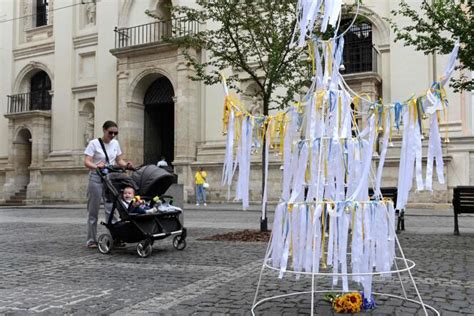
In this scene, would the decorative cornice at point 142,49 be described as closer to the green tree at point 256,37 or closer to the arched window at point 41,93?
the arched window at point 41,93

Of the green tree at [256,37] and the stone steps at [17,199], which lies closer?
the green tree at [256,37]

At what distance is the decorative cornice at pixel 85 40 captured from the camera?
28391 mm

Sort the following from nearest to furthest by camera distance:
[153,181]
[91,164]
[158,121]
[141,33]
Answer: [153,181], [91,164], [141,33], [158,121]

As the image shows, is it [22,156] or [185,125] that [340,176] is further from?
[22,156]

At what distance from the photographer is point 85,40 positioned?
1133 inches

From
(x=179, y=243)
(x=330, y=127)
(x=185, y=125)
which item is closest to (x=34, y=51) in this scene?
(x=185, y=125)

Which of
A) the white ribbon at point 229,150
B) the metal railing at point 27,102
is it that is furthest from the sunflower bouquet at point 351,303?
the metal railing at point 27,102

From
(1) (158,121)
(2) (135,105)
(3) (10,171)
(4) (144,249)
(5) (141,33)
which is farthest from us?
(3) (10,171)

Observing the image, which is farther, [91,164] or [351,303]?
[91,164]

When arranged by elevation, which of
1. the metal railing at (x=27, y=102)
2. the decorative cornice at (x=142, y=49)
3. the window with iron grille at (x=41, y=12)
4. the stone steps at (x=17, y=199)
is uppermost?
the window with iron grille at (x=41, y=12)

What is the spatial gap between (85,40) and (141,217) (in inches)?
922

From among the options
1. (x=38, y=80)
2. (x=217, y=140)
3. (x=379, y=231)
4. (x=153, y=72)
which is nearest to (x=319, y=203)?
(x=379, y=231)

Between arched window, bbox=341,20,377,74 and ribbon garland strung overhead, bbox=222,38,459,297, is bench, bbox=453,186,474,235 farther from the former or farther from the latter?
arched window, bbox=341,20,377,74

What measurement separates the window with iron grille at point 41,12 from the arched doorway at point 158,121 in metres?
9.82
